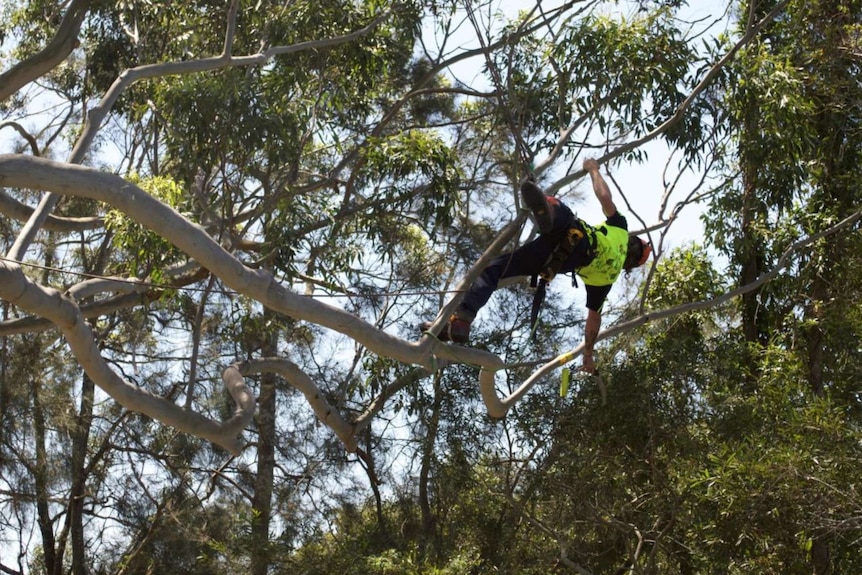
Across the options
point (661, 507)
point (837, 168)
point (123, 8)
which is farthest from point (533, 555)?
point (123, 8)

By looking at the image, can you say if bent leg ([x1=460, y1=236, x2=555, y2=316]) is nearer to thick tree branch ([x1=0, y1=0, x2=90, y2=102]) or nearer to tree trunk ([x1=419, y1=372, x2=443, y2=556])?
thick tree branch ([x1=0, y1=0, x2=90, y2=102])

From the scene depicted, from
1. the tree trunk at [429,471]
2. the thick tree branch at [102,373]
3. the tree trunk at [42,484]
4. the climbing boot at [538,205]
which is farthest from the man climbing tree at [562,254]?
the tree trunk at [42,484]

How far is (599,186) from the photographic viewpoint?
502 cm

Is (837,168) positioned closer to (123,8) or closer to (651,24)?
(651,24)

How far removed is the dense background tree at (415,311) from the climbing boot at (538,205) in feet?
0.55

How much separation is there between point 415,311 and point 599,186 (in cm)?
472

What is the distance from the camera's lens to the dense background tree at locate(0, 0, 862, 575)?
6.42m

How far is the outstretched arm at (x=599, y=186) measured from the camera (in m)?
4.98

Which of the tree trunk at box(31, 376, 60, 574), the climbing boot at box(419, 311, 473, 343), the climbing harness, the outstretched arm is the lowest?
the climbing boot at box(419, 311, 473, 343)

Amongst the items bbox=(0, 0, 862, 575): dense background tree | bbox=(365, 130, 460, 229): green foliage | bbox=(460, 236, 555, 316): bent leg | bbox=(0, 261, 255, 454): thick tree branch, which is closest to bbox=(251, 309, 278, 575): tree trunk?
bbox=(0, 0, 862, 575): dense background tree

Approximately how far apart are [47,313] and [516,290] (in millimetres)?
5570

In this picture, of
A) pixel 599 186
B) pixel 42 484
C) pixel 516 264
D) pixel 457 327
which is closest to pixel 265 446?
pixel 42 484

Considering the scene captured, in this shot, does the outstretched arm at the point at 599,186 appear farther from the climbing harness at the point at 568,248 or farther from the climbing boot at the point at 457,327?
the climbing boot at the point at 457,327

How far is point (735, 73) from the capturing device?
700 centimetres
